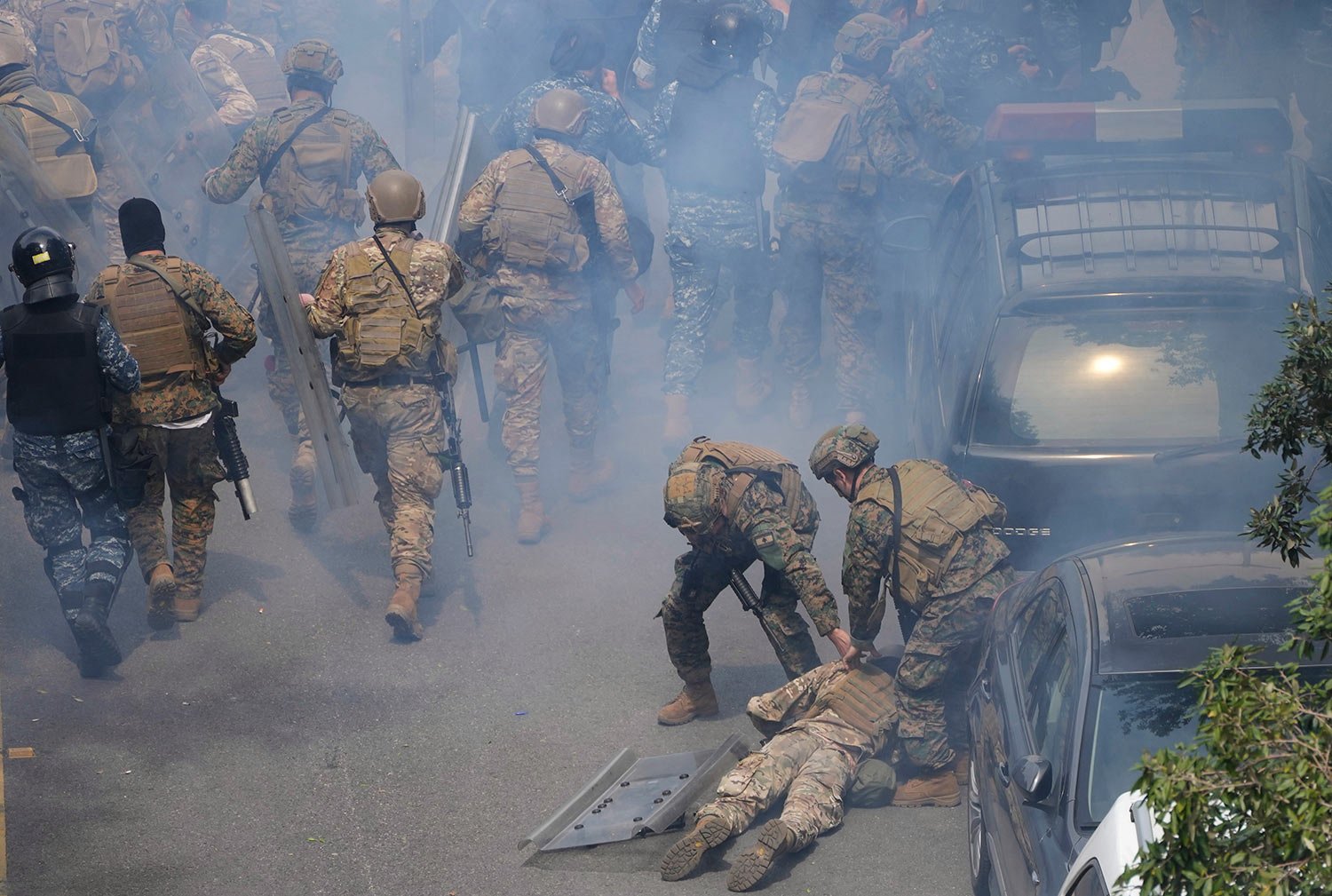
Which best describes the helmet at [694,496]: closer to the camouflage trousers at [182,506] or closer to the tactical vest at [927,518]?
the tactical vest at [927,518]

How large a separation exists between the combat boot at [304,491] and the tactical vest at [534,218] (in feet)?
5.08

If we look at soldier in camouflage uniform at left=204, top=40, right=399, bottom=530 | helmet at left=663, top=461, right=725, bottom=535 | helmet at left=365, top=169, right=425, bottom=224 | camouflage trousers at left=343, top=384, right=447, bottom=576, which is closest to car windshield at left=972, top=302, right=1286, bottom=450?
helmet at left=663, top=461, right=725, bottom=535

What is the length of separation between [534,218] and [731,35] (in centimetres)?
208

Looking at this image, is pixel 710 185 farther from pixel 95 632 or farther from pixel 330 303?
pixel 95 632

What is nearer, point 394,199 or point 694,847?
point 694,847

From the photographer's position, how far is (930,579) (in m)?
5.36

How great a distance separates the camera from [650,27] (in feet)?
34.0

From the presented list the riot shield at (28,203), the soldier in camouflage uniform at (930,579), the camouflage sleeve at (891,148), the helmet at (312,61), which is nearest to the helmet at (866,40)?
Result: the camouflage sleeve at (891,148)

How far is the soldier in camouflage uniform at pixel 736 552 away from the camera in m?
5.53

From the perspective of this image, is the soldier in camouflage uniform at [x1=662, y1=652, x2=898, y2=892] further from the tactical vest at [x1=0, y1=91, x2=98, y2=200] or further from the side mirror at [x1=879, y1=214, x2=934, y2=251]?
the tactical vest at [x1=0, y1=91, x2=98, y2=200]

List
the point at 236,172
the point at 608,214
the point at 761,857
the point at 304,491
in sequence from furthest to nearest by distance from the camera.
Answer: the point at 608,214
the point at 236,172
the point at 304,491
the point at 761,857

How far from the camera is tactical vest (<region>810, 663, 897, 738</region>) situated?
5383 millimetres

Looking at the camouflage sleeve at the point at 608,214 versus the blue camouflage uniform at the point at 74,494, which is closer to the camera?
the blue camouflage uniform at the point at 74,494

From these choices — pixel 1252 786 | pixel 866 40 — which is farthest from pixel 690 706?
pixel 866 40
